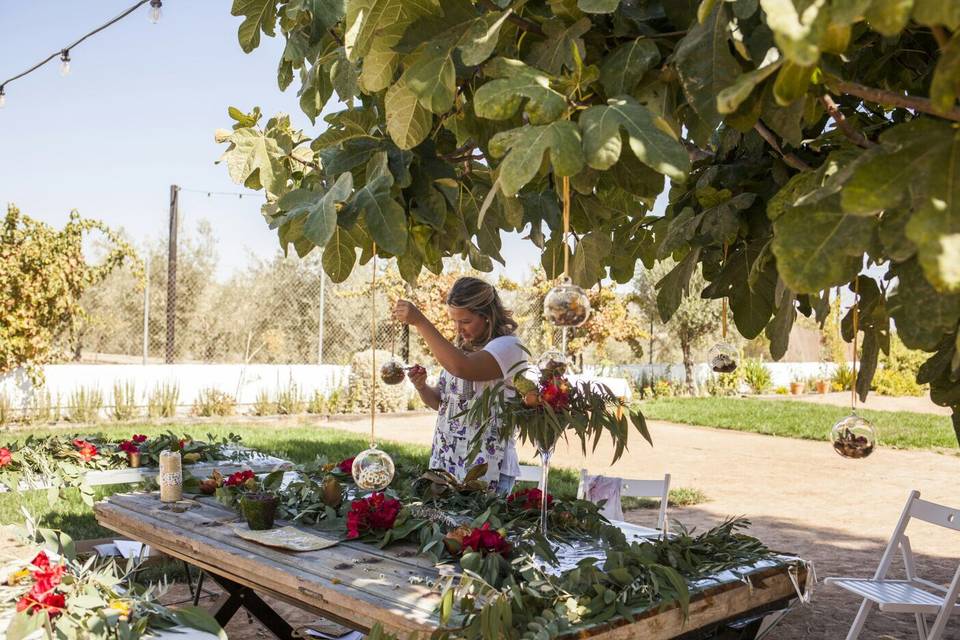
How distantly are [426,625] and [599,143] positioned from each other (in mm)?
1288

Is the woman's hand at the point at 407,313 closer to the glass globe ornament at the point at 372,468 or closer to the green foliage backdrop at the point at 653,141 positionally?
the glass globe ornament at the point at 372,468

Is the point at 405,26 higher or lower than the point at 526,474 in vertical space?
higher

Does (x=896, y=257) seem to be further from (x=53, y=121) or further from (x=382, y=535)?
(x=53, y=121)

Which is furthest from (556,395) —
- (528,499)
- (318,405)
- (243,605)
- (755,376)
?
(755,376)

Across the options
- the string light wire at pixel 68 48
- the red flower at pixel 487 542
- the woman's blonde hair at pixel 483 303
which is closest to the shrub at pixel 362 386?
the string light wire at pixel 68 48

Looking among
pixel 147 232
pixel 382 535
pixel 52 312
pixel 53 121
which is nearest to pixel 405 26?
pixel 382 535

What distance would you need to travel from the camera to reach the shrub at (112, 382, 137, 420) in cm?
1112

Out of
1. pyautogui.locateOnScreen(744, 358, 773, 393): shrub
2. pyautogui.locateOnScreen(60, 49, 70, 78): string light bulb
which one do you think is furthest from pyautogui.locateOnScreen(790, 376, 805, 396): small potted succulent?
pyautogui.locateOnScreen(60, 49, 70, 78): string light bulb

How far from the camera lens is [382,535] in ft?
8.50

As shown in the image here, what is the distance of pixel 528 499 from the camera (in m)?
2.83

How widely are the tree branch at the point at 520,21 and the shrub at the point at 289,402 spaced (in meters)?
11.8

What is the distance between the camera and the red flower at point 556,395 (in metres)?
2.37

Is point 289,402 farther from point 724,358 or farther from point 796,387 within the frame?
point 796,387

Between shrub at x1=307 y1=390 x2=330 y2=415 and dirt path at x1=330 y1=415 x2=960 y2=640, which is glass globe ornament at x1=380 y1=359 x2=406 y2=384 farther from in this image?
shrub at x1=307 y1=390 x2=330 y2=415
